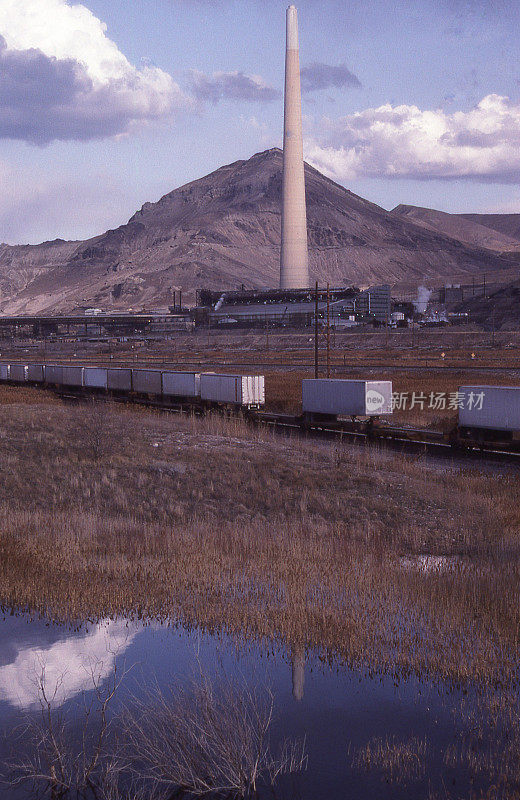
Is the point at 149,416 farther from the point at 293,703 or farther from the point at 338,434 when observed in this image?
the point at 293,703

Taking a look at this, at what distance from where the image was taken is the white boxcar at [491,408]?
3045cm

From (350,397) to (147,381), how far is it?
63.5ft

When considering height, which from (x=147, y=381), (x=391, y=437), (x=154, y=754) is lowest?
(x=154, y=754)

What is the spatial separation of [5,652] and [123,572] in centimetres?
327

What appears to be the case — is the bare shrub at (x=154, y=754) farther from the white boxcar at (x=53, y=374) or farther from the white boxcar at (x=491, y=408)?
the white boxcar at (x=53, y=374)

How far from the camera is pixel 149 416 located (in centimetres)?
4375

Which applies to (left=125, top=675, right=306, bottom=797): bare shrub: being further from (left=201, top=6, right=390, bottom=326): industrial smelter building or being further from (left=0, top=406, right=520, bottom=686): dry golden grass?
(left=201, top=6, right=390, bottom=326): industrial smelter building

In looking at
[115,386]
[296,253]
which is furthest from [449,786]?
[296,253]

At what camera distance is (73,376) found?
61500 millimetres

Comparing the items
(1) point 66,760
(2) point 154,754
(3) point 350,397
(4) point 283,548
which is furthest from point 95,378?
(2) point 154,754

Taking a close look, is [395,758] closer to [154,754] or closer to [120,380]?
[154,754]

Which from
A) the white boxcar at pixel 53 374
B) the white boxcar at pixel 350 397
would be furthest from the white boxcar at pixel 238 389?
the white boxcar at pixel 53 374

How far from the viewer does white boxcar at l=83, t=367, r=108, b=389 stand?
5750 cm

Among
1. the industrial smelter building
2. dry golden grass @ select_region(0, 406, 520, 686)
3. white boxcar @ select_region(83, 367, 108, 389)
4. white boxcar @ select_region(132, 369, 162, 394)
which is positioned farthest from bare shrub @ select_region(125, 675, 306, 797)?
the industrial smelter building
